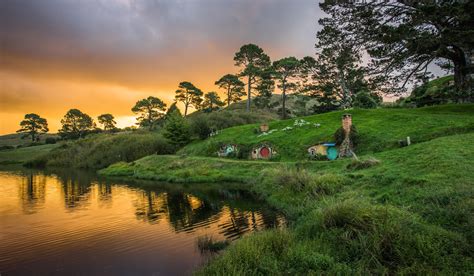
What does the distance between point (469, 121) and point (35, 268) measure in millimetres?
43126

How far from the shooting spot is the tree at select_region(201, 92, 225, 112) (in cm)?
11162

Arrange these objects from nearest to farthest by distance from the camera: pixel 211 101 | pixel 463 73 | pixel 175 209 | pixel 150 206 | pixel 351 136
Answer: pixel 463 73 < pixel 175 209 < pixel 150 206 < pixel 351 136 < pixel 211 101

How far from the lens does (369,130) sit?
145 ft

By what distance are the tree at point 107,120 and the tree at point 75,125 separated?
14.9ft

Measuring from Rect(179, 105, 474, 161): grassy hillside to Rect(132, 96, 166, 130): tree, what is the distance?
54914 mm

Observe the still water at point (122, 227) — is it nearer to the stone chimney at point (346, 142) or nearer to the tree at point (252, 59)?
the stone chimney at point (346, 142)

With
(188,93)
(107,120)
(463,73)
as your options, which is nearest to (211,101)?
(188,93)

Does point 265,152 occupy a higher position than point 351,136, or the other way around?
point 351,136

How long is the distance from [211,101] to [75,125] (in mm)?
65738

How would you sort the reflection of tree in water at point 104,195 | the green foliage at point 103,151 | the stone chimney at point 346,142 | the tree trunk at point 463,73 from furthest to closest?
the green foliage at point 103,151 → the stone chimney at point 346,142 → the reflection of tree in water at point 104,195 → the tree trunk at point 463,73

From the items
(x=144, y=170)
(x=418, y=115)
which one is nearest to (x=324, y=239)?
(x=418, y=115)

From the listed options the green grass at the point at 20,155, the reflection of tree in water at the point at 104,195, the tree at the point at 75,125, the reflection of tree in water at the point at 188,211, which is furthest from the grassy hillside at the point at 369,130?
→ the tree at the point at 75,125

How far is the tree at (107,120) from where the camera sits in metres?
135

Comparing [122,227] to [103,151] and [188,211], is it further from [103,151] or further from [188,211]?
[103,151]
